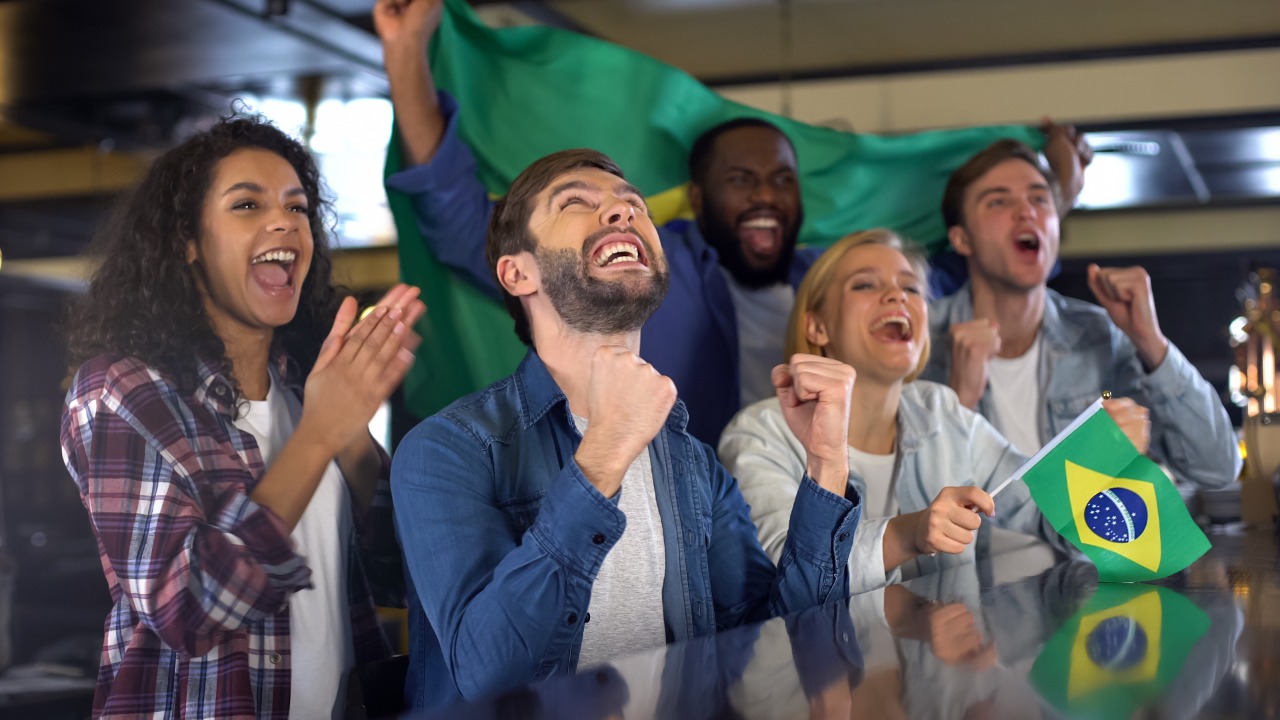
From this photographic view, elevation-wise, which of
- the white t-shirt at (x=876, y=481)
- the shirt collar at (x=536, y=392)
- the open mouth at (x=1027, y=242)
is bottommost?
the white t-shirt at (x=876, y=481)

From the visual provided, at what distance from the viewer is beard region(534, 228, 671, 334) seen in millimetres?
1694

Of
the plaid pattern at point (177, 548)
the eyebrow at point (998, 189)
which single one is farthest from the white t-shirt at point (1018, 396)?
the plaid pattern at point (177, 548)

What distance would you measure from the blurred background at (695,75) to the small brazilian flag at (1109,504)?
1269 millimetres

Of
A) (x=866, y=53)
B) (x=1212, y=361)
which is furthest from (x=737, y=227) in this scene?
(x=1212, y=361)

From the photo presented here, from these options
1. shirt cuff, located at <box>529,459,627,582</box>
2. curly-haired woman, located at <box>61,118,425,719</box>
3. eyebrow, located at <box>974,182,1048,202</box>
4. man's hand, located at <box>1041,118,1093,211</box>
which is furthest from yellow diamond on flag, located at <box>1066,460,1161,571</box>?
man's hand, located at <box>1041,118,1093,211</box>

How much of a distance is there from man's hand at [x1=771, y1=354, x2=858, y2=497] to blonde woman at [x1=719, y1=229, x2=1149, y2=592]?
240 mm

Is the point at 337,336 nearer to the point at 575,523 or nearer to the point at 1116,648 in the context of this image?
the point at 575,523

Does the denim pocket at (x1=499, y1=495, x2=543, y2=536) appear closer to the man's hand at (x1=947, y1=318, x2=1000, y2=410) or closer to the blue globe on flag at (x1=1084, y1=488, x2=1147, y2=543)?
the blue globe on flag at (x1=1084, y1=488, x2=1147, y2=543)

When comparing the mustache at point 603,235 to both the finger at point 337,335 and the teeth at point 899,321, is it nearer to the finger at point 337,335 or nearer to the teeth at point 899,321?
the finger at point 337,335

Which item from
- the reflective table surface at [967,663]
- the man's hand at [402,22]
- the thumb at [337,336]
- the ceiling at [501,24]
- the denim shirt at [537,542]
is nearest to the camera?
the reflective table surface at [967,663]

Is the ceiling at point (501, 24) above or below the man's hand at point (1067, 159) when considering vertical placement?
above

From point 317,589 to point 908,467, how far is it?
108 cm

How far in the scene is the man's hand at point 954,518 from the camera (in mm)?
1781

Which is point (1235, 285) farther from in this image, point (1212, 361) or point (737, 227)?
point (737, 227)
